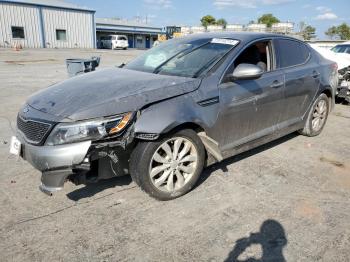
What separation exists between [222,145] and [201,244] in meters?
1.29

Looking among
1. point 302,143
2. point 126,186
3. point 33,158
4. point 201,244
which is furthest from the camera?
point 302,143

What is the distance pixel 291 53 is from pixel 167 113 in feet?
8.34

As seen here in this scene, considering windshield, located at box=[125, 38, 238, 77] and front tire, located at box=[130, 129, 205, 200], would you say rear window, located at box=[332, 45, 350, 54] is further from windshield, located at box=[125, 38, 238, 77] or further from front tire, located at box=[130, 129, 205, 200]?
front tire, located at box=[130, 129, 205, 200]

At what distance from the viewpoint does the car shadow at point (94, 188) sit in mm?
3382

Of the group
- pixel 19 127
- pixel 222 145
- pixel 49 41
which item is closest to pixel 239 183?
pixel 222 145

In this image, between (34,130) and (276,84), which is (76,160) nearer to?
(34,130)

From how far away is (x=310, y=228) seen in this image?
2.91 m

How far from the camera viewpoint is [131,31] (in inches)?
2163

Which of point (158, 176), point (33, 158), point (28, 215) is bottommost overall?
point (28, 215)

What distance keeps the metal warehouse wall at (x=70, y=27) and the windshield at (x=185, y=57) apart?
3656cm

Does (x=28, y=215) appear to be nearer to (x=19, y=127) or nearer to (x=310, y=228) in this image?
(x=19, y=127)

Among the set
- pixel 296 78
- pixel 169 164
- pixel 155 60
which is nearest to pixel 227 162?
pixel 169 164

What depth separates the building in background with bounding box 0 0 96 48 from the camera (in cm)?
3384

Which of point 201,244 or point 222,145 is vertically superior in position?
point 222,145
